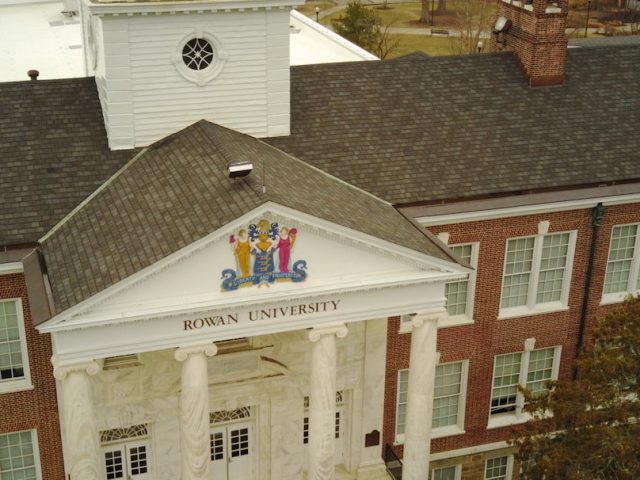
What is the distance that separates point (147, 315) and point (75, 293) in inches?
66.1

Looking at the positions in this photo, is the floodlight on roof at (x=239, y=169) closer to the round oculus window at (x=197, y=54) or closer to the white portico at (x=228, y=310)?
the white portico at (x=228, y=310)

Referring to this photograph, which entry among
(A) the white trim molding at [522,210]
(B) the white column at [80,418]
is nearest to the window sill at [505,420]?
(A) the white trim molding at [522,210]

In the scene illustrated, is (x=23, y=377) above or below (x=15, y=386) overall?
above

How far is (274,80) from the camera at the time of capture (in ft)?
90.7

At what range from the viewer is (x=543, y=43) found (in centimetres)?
3125

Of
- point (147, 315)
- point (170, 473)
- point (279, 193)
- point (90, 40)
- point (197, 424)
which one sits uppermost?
point (90, 40)

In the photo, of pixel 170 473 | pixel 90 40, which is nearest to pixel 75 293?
→ pixel 170 473

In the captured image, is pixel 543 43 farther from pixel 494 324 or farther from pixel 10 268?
pixel 10 268

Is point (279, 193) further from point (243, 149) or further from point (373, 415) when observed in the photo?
point (373, 415)

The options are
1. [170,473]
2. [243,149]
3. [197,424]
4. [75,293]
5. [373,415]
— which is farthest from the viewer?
[373,415]

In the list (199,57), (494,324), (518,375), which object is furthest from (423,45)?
(199,57)

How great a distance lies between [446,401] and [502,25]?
1349cm

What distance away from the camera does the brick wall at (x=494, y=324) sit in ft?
93.7

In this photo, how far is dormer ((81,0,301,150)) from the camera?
25859mm
